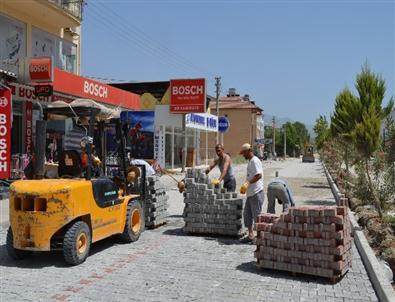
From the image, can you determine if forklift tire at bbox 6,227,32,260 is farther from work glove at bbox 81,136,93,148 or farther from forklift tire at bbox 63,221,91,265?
work glove at bbox 81,136,93,148

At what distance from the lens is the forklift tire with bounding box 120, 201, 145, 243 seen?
9.16 m

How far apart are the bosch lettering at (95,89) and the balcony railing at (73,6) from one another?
2946 millimetres

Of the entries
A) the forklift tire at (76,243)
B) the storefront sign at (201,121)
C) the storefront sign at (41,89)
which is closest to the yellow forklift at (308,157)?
the storefront sign at (201,121)

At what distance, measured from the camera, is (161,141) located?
3238 centimetres

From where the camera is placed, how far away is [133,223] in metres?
9.59

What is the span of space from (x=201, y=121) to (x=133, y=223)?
94.2 feet

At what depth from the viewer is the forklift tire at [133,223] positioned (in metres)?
9.16

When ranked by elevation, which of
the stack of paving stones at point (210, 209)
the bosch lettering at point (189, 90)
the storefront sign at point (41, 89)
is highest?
the bosch lettering at point (189, 90)

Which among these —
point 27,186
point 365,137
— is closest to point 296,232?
point 27,186

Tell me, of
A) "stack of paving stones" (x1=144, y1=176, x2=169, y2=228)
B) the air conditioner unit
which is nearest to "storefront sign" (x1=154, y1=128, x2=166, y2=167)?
the air conditioner unit

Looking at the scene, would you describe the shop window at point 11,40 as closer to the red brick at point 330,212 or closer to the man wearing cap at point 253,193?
the man wearing cap at point 253,193

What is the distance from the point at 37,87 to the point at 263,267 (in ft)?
38.8

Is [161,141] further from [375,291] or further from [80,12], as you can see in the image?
[375,291]

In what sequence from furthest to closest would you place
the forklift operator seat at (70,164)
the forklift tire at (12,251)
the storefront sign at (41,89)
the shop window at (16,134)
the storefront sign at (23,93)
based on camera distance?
the shop window at (16,134)
the storefront sign at (23,93)
the storefront sign at (41,89)
the forklift operator seat at (70,164)
the forklift tire at (12,251)
